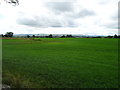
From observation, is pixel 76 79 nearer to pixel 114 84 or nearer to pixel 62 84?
pixel 62 84

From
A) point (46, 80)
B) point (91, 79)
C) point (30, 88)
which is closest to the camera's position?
point (30, 88)

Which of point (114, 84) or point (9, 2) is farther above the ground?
point (9, 2)

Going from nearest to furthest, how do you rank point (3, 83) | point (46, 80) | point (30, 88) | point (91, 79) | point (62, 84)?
1. point (30, 88)
2. point (3, 83)
3. point (62, 84)
4. point (46, 80)
5. point (91, 79)

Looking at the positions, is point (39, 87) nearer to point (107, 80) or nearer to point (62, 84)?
point (62, 84)

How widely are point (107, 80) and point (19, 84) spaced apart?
3.78m

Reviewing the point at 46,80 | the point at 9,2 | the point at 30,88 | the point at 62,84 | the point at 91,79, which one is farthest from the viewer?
the point at 9,2

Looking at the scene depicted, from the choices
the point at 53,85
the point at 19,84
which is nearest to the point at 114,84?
the point at 53,85

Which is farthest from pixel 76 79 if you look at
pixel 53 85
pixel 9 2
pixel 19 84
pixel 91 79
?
pixel 9 2

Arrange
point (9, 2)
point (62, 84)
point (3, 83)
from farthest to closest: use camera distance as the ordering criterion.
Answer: point (9, 2) < point (62, 84) < point (3, 83)

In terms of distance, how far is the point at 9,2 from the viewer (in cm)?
701

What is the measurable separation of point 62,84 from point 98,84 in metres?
1.49

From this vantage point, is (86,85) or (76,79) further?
(76,79)

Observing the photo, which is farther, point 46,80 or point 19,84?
point 46,80

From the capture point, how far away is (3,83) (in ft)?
15.3
